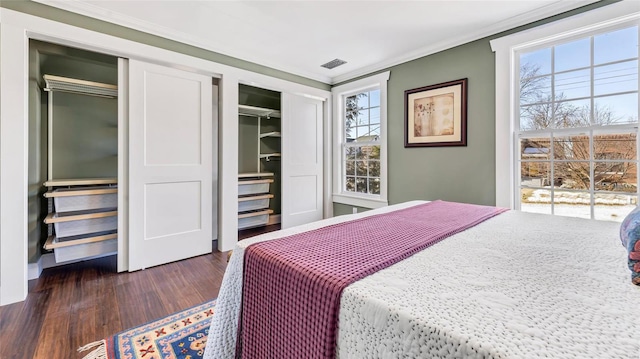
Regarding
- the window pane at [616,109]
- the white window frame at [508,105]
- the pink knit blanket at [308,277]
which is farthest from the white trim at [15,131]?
the window pane at [616,109]

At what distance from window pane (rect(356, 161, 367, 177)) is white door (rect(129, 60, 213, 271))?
213cm

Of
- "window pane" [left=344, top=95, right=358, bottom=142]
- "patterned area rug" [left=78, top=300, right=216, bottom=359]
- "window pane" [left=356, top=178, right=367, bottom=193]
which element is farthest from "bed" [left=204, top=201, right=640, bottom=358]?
"window pane" [left=344, top=95, right=358, bottom=142]

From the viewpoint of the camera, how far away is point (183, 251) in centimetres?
304

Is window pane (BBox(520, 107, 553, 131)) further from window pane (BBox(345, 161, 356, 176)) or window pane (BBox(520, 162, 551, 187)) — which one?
window pane (BBox(345, 161, 356, 176))

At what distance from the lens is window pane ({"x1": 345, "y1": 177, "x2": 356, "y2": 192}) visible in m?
4.30

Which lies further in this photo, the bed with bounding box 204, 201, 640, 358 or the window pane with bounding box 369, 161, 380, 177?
the window pane with bounding box 369, 161, 380, 177

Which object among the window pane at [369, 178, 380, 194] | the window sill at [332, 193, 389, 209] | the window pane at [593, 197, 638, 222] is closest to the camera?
the window pane at [593, 197, 638, 222]

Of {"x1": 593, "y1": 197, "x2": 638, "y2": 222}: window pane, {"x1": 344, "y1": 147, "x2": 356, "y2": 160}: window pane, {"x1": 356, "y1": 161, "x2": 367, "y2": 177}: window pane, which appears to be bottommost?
{"x1": 593, "y1": 197, "x2": 638, "y2": 222}: window pane

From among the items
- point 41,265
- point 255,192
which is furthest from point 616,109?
point 41,265

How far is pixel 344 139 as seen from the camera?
442 centimetres

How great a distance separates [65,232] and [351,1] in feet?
11.0

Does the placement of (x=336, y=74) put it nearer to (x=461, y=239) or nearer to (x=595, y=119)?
(x=595, y=119)

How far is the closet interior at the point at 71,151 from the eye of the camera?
2.54 metres

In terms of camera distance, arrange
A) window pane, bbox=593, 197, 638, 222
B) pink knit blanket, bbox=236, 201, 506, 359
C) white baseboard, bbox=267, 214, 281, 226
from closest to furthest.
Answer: pink knit blanket, bbox=236, 201, 506, 359 → window pane, bbox=593, 197, 638, 222 → white baseboard, bbox=267, 214, 281, 226
